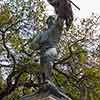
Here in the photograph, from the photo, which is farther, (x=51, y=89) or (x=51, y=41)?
(x=51, y=41)

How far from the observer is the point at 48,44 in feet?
28.3

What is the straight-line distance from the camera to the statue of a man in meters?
8.38

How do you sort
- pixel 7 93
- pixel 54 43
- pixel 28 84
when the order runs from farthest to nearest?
pixel 28 84 → pixel 7 93 → pixel 54 43

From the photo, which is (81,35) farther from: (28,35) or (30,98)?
(30,98)

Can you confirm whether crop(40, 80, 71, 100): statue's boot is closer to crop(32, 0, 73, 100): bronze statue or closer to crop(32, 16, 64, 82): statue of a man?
crop(32, 0, 73, 100): bronze statue

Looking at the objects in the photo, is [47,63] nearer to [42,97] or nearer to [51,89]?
[51,89]

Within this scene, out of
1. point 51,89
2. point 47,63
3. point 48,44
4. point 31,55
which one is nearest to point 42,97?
point 51,89

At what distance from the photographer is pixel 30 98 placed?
807 centimetres

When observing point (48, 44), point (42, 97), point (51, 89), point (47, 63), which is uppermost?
point (48, 44)

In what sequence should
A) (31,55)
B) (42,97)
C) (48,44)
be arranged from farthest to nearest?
(31,55) < (48,44) < (42,97)

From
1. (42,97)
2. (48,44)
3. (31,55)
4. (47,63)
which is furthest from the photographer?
(31,55)

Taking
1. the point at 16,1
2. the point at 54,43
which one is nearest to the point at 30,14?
the point at 16,1

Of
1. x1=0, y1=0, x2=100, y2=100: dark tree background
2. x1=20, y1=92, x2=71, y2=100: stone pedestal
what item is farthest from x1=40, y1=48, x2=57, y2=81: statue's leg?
x1=0, y1=0, x2=100, y2=100: dark tree background

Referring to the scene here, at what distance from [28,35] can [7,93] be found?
12.1 ft
